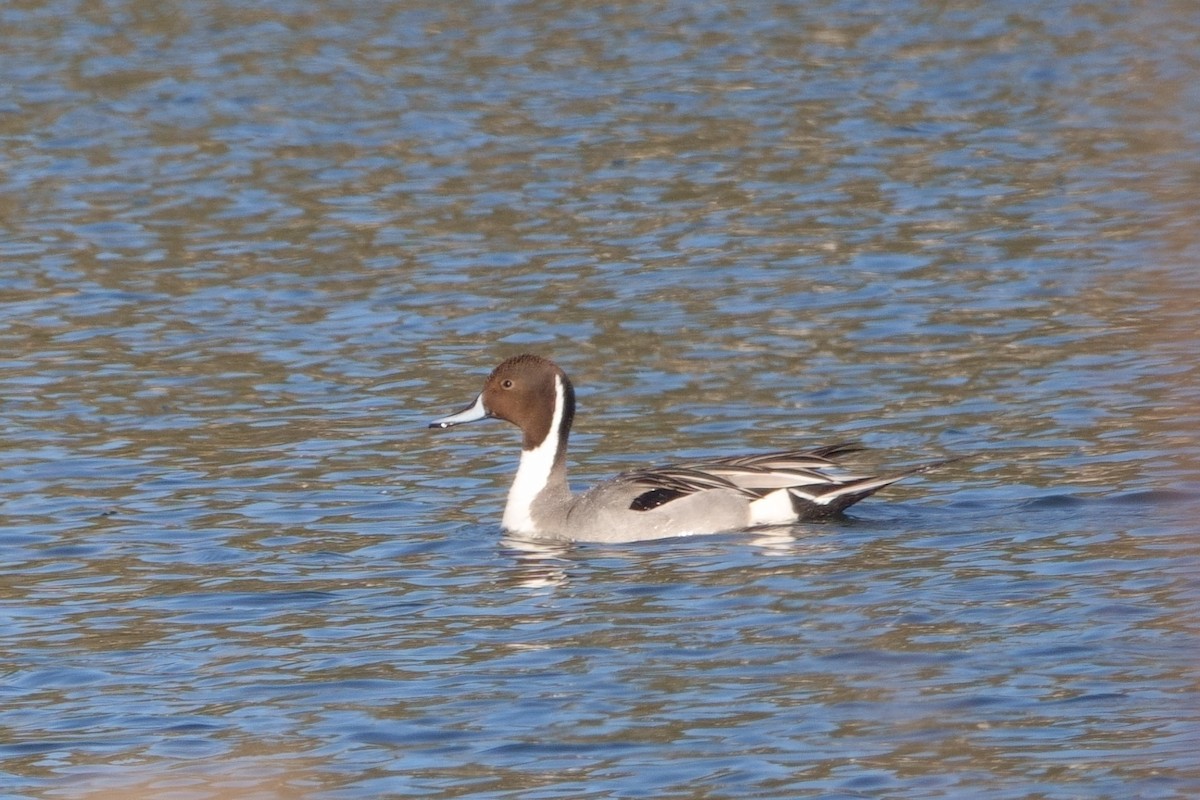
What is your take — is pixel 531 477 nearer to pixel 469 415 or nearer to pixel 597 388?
pixel 469 415

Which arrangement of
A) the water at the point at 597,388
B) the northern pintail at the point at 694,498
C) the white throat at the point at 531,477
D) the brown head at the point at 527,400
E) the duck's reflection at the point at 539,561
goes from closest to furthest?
the water at the point at 597,388 < the duck's reflection at the point at 539,561 < the northern pintail at the point at 694,498 < the white throat at the point at 531,477 < the brown head at the point at 527,400

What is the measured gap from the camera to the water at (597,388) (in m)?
7.05

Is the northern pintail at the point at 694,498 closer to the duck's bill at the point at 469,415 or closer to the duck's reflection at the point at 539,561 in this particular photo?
the duck's reflection at the point at 539,561

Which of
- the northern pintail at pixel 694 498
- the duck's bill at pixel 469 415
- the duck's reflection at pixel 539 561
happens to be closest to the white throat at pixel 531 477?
the northern pintail at pixel 694 498

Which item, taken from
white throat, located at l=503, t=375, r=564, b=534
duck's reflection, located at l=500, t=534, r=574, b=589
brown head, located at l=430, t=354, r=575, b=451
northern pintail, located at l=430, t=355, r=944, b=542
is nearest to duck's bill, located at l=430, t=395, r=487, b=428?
brown head, located at l=430, t=354, r=575, b=451

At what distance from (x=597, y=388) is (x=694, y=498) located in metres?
2.88

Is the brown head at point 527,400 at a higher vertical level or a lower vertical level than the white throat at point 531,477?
higher

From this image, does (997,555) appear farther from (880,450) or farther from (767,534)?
(880,450)

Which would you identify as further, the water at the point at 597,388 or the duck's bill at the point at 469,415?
the duck's bill at the point at 469,415

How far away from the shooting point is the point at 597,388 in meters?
13.0

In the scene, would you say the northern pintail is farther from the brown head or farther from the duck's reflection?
the brown head

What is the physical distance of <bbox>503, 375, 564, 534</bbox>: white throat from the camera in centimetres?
1052

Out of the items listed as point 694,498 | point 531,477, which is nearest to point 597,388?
point 531,477

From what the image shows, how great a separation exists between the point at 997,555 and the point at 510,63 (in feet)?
49.7
